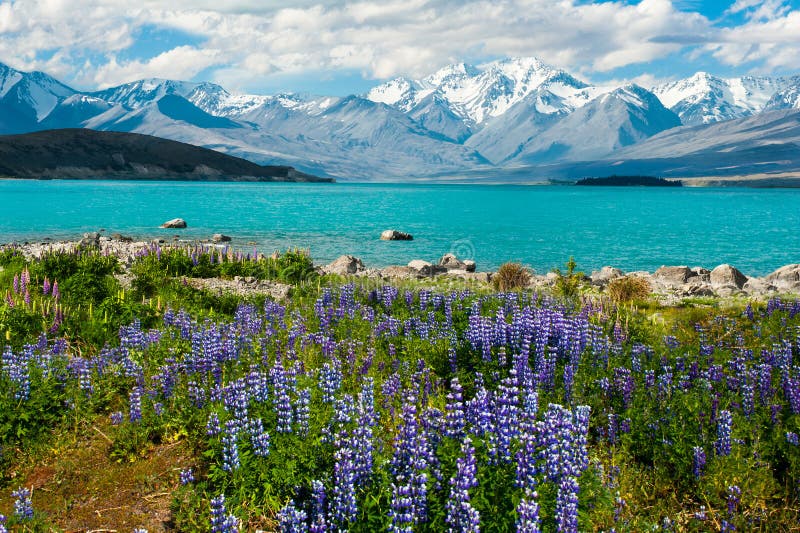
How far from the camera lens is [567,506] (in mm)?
5438

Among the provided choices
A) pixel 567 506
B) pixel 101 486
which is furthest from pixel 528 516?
pixel 101 486

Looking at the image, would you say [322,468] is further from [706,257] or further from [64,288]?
[706,257]

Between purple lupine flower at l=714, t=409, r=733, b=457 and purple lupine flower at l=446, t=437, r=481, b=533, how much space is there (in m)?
3.54

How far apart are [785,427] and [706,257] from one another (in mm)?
55184

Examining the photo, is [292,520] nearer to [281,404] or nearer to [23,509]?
[281,404]

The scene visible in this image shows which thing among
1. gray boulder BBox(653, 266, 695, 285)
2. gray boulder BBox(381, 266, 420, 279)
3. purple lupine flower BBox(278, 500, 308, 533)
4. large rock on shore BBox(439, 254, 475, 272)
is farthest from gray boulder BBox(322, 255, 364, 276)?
purple lupine flower BBox(278, 500, 308, 533)

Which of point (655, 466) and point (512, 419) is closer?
point (512, 419)

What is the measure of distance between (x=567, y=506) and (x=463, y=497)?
3.10 feet

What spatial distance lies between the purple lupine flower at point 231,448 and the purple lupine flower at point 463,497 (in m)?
2.38

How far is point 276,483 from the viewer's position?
6.77 meters

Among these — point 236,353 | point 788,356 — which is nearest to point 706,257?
point 788,356

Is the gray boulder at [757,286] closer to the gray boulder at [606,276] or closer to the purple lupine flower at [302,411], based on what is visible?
the gray boulder at [606,276]

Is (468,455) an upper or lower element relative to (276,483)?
upper

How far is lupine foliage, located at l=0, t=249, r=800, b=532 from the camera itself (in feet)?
19.2
